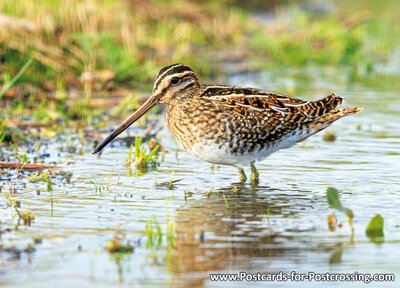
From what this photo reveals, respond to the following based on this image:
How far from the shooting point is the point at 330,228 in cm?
548

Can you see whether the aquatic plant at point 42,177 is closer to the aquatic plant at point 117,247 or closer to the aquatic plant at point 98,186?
the aquatic plant at point 98,186

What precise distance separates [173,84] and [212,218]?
6.19 ft

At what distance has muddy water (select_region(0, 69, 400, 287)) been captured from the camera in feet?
15.3

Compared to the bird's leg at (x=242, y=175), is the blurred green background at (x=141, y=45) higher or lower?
higher

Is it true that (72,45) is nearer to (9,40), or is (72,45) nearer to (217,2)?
(9,40)

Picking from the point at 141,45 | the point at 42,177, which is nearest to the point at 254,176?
the point at 42,177

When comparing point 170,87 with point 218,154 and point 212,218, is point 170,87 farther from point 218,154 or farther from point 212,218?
point 212,218

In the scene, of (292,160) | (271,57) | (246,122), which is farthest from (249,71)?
(246,122)

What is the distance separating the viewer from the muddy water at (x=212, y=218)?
4.67 metres

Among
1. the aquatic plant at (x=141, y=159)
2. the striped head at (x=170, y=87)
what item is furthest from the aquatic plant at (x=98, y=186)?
the striped head at (x=170, y=87)

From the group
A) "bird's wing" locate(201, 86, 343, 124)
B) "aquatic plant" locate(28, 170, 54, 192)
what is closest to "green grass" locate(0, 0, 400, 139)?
"aquatic plant" locate(28, 170, 54, 192)

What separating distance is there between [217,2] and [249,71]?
12.0ft

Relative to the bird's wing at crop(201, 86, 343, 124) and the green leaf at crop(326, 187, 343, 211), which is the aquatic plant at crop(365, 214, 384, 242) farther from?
the bird's wing at crop(201, 86, 343, 124)

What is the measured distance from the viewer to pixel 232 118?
6996mm
